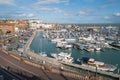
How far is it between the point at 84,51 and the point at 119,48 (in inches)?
326

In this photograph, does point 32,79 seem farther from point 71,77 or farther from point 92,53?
point 92,53

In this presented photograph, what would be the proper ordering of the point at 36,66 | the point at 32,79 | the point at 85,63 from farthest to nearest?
the point at 85,63 < the point at 36,66 < the point at 32,79

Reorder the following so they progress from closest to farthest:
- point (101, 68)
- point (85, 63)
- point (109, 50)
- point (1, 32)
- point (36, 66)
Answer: point (36, 66)
point (101, 68)
point (85, 63)
point (109, 50)
point (1, 32)

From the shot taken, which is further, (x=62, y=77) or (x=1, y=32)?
(x=1, y=32)

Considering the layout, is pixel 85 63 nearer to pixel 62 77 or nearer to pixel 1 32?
pixel 62 77

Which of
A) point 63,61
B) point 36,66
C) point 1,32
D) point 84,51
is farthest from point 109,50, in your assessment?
point 1,32

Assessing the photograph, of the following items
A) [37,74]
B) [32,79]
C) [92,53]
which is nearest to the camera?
[32,79]

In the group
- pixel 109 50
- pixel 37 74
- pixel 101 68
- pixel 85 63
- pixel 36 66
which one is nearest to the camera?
pixel 37 74

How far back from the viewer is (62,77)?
59.7 feet

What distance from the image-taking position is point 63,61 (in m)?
29.0

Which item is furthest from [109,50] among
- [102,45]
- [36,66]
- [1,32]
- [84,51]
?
[1,32]

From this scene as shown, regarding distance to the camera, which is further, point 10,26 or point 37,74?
point 10,26

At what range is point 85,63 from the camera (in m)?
27.1

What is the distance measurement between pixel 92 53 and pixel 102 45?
6382 millimetres
